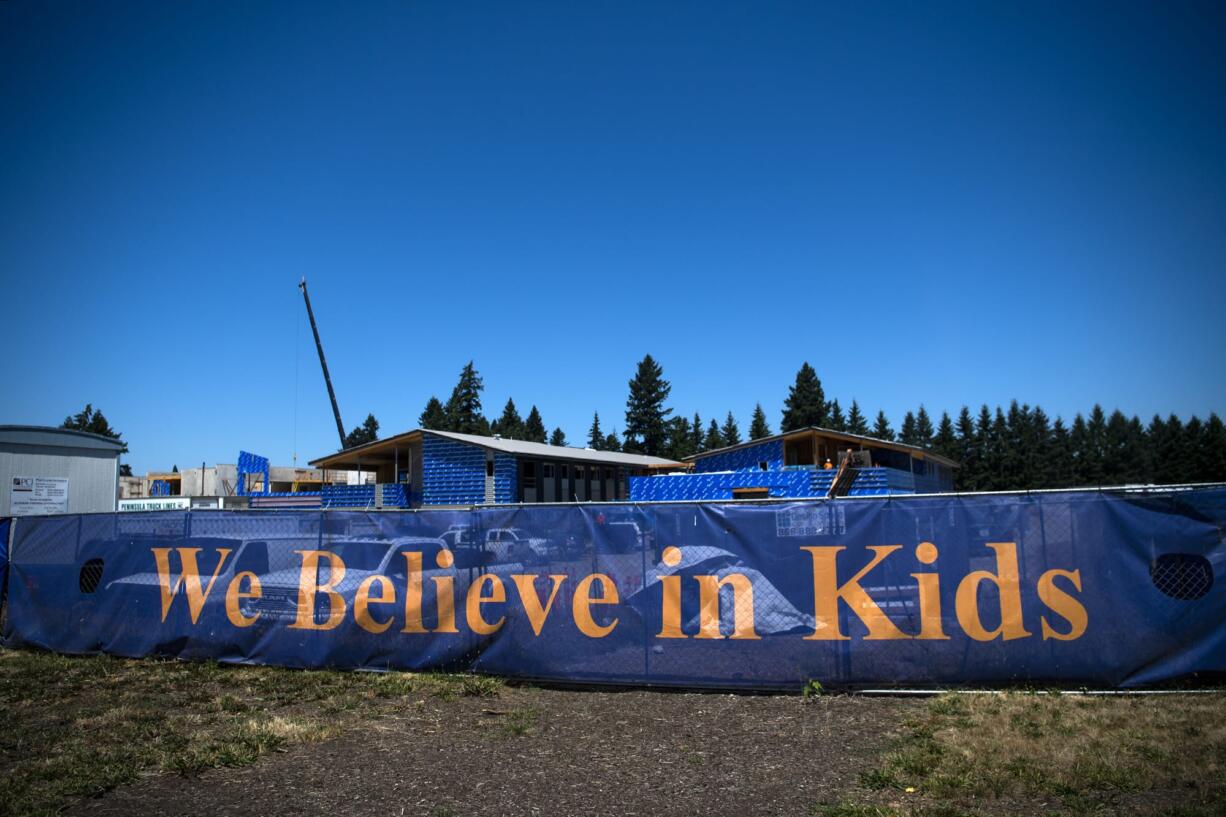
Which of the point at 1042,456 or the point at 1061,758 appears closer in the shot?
the point at 1061,758

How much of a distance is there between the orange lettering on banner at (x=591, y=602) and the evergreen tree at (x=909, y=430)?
418ft

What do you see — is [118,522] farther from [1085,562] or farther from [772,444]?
[772,444]

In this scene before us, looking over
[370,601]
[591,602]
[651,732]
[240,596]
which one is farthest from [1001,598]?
[240,596]

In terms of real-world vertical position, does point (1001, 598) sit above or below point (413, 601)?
above

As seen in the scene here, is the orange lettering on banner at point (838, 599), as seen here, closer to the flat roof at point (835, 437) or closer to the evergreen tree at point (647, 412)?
the flat roof at point (835, 437)

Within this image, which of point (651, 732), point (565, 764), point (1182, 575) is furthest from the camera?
point (1182, 575)

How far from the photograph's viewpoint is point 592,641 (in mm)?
7852

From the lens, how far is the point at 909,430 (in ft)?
421

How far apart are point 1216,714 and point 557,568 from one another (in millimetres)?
5966

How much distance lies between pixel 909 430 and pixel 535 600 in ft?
431

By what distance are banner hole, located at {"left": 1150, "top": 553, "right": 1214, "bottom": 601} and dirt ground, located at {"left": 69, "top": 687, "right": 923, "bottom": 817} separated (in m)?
2.63

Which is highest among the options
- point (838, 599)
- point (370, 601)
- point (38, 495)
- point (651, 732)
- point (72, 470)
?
point (72, 470)

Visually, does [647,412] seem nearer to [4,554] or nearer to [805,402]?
[805,402]

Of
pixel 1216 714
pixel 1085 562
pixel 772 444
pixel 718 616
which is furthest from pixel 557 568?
pixel 772 444
